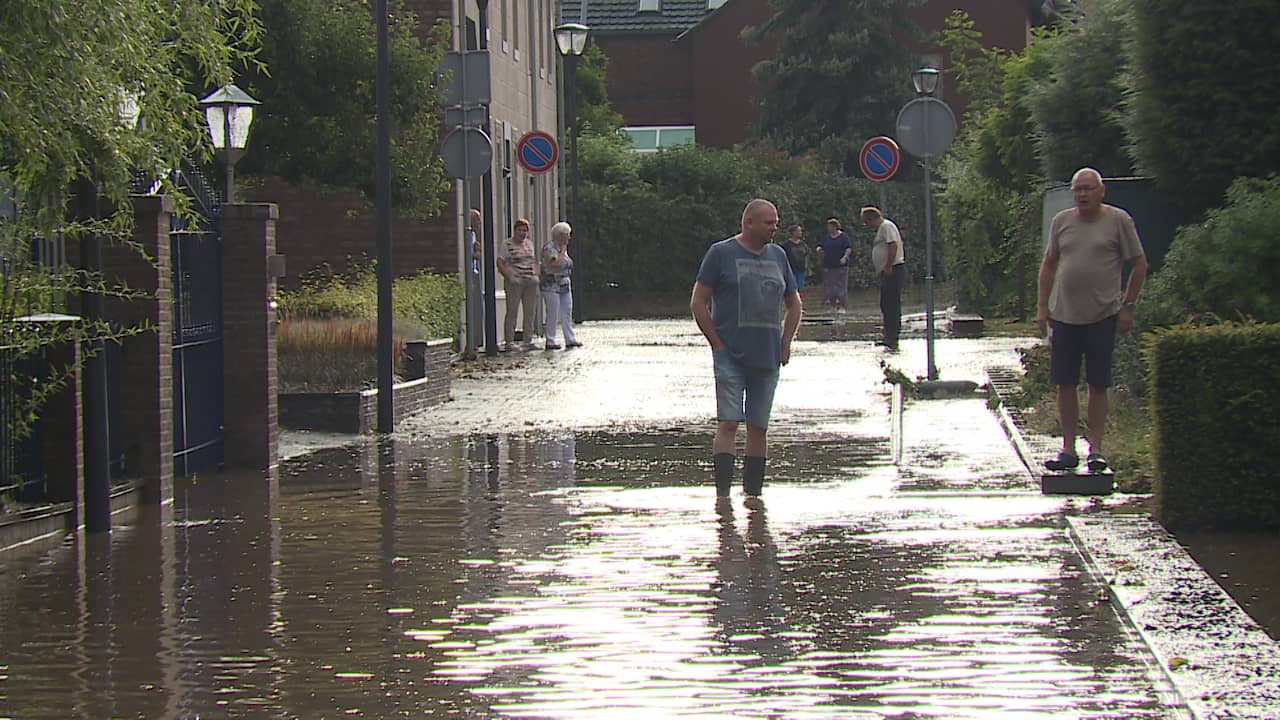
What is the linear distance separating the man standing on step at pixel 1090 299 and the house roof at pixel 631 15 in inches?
2225

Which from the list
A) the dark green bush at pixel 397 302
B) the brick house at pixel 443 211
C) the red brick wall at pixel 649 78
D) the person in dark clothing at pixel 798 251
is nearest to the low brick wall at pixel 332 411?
the dark green bush at pixel 397 302

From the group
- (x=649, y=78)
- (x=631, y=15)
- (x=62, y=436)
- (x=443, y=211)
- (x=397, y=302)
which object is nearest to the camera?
(x=62, y=436)

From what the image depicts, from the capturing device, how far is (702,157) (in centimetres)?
5206

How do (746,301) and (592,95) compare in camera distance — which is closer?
(746,301)

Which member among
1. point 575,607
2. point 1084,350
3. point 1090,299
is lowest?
point 575,607

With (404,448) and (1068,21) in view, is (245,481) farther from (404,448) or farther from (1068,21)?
(1068,21)

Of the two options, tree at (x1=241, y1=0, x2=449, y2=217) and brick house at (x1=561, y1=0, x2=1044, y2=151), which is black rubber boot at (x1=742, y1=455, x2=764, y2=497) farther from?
brick house at (x1=561, y1=0, x2=1044, y2=151)

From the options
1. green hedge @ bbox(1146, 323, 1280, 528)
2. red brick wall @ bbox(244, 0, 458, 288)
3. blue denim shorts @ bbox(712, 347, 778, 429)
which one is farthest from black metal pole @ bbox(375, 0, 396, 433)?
red brick wall @ bbox(244, 0, 458, 288)

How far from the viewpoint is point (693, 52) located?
6756 centimetres

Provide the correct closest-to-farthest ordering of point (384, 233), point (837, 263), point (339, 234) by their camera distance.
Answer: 1. point (384, 233)
2. point (339, 234)
3. point (837, 263)

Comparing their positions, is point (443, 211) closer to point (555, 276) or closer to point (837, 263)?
point (555, 276)

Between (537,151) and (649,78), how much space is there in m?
38.2

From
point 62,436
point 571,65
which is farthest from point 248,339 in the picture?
point 571,65

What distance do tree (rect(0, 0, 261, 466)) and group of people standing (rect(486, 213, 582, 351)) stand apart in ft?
56.8
